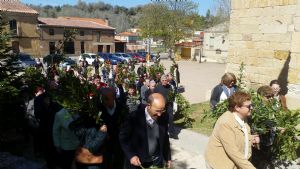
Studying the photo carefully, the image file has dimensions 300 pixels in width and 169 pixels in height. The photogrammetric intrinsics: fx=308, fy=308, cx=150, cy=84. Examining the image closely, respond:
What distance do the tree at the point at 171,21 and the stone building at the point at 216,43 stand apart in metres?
3.32

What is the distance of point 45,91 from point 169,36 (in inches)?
1582

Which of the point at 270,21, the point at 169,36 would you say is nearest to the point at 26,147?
the point at 270,21

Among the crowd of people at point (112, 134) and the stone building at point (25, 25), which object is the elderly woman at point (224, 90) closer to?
the crowd of people at point (112, 134)

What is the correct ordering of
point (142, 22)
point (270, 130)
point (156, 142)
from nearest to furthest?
1. point (156, 142)
2. point (270, 130)
3. point (142, 22)

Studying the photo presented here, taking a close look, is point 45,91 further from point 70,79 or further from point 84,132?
point 84,132

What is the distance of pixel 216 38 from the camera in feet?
144

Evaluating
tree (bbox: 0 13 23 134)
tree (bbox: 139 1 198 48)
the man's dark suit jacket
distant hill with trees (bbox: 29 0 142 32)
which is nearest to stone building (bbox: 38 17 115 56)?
tree (bbox: 139 1 198 48)

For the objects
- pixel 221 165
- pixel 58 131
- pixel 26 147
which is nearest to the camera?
pixel 221 165

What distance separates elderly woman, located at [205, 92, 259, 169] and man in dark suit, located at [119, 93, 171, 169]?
2.22 ft

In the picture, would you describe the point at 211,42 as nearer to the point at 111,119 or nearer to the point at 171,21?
the point at 171,21

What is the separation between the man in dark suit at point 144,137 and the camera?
3871 mm

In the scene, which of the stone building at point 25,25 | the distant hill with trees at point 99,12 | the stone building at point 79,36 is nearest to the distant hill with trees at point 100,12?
the distant hill with trees at point 99,12

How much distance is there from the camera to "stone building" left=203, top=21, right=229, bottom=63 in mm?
42250

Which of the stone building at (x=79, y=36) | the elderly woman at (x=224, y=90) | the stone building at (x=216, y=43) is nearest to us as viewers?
the elderly woman at (x=224, y=90)
